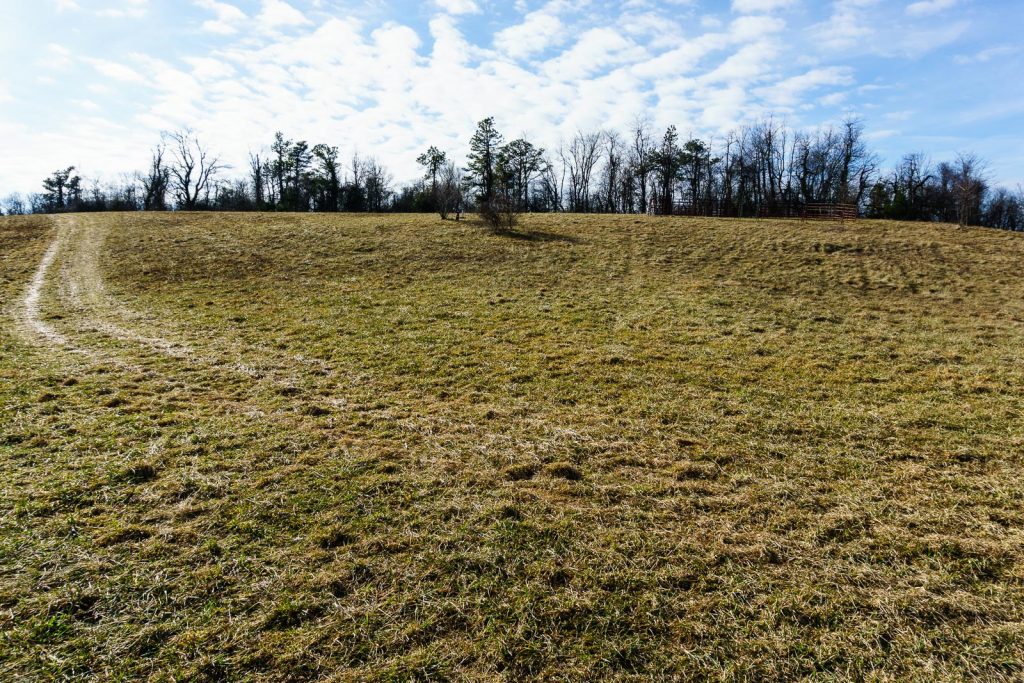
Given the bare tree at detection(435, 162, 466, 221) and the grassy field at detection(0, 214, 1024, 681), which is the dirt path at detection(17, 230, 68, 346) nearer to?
the grassy field at detection(0, 214, 1024, 681)

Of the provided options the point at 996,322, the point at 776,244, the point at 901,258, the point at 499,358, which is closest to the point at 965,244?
the point at 901,258

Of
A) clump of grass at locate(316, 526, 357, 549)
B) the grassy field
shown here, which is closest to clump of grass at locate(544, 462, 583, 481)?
the grassy field

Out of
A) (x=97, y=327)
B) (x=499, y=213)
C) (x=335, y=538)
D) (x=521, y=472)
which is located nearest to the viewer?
(x=335, y=538)

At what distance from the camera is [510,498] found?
498 centimetres

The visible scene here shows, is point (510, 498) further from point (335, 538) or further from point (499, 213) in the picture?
point (499, 213)

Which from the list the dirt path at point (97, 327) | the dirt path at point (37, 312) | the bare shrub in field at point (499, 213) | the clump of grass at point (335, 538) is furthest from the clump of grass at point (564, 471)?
the bare shrub in field at point (499, 213)

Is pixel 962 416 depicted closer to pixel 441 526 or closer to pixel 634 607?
pixel 634 607

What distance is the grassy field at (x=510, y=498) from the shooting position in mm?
3178

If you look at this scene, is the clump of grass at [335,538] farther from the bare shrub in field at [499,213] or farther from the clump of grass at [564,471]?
the bare shrub in field at [499,213]

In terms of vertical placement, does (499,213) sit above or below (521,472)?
above

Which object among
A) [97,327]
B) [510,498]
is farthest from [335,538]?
[97,327]

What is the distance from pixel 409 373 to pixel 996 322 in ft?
52.7

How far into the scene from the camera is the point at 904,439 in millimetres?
6359

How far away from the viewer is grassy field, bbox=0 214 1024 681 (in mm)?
3178
